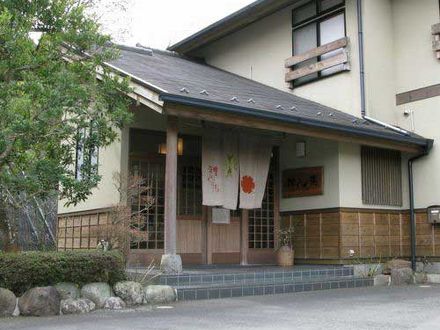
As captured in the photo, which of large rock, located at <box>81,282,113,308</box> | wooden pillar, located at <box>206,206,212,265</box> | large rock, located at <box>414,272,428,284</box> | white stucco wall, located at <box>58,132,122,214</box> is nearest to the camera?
large rock, located at <box>81,282,113,308</box>

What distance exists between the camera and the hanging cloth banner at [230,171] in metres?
11.3

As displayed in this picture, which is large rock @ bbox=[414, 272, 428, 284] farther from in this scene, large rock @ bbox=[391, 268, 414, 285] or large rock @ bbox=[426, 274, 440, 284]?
large rock @ bbox=[391, 268, 414, 285]

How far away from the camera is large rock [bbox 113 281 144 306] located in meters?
7.87

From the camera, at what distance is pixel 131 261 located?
10906 millimetres

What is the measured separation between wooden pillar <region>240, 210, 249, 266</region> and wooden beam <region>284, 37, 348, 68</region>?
13.3ft

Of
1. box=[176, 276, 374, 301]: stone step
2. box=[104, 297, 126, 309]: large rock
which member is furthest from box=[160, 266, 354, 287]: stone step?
box=[104, 297, 126, 309]: large rock

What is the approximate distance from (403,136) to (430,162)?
105cm

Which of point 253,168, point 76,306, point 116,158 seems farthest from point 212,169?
point 76,306

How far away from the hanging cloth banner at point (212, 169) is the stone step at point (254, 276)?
1738mm

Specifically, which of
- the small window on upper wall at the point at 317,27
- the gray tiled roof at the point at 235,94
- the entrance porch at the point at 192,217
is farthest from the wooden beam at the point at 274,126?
the small window on upper wall at the point at 317,27

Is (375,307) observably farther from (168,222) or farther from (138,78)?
(138,78)

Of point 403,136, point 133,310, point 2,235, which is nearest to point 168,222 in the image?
point 133,310

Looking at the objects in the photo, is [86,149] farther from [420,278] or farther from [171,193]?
[420,278]

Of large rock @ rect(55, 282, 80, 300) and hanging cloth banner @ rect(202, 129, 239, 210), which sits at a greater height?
hanging cloth banner @ rect(202, 129, 239, 210)
